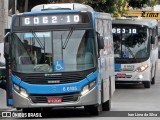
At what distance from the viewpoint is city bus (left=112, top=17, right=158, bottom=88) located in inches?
1174

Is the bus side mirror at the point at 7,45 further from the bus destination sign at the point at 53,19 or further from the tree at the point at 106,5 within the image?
the tree at the point at 106,5

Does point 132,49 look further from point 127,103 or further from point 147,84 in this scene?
point 127,103

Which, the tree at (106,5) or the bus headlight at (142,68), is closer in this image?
the bus headlight at (142,68)

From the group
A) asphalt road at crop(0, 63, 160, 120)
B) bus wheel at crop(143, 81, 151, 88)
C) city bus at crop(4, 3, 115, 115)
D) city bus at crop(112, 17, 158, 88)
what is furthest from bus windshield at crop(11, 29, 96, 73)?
bus wheel at crop(143, 81, 151, 88)

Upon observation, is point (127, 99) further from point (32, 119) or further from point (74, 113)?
point (32, 119)

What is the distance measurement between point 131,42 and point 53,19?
13.1m

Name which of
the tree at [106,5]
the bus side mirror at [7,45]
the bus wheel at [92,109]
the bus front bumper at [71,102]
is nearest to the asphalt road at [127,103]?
the bus wheel at [92,109]

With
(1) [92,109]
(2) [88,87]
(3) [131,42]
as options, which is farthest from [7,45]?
(3) [131,42]

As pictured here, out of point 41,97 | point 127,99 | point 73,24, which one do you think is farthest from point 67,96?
point 127,99

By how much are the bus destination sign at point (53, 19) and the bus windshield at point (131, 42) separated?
12.8m

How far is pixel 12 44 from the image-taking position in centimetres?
1702

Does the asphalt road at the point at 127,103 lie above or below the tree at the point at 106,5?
below

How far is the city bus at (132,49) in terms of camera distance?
29.8 metres

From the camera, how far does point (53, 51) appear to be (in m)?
16.8
